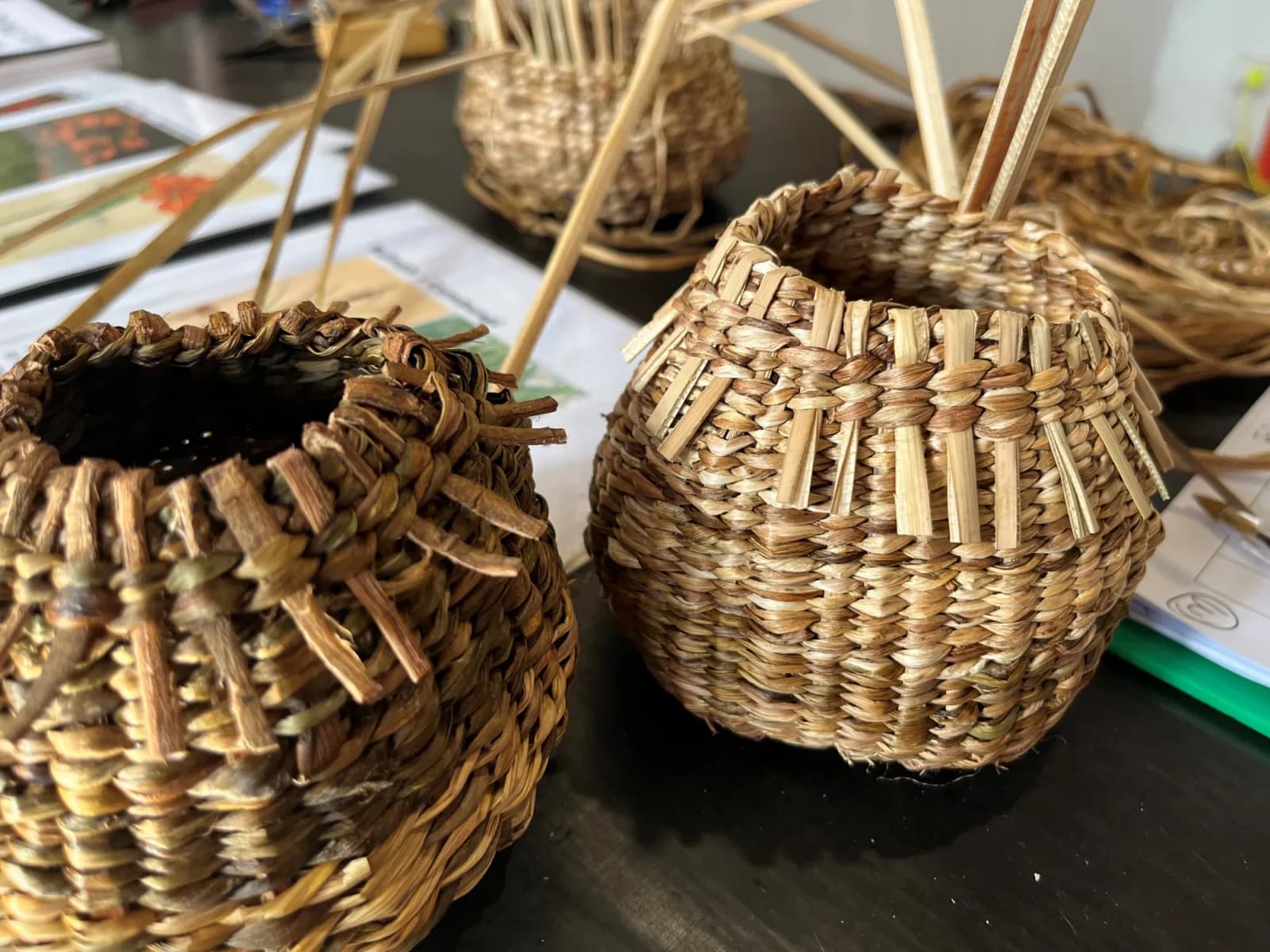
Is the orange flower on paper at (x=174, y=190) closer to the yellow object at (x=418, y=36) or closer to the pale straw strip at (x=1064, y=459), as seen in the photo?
the yellow object at (x=418, y=36)

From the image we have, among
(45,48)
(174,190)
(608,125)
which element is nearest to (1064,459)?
(608,125)

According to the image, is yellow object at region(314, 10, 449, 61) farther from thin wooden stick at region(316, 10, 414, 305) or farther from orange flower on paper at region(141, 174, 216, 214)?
thin wooden stick at region(316, 10, 414, 305)

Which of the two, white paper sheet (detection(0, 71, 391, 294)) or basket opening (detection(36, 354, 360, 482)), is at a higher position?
basket opening (detection(36, 354, 360, 482))

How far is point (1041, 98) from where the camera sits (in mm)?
298

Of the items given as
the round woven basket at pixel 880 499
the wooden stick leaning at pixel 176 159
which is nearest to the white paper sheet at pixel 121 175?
the wooden stick leaning at pixel 176 159

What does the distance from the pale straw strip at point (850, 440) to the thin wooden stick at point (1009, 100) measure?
10 cm

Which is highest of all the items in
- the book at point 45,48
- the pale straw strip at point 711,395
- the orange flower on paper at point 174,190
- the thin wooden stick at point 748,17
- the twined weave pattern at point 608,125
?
the thin wooden stick at point 748,17

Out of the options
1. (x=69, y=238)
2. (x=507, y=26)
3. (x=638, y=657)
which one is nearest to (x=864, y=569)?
(x=638, y=657)

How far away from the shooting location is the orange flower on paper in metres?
0.66

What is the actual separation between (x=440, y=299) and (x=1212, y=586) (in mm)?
426

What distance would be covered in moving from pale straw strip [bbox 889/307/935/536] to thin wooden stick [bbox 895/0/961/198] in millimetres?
124

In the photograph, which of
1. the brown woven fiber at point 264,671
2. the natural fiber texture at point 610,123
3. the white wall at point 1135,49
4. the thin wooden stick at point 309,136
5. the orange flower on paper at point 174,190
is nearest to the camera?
the brown woven fiber at point 264,671

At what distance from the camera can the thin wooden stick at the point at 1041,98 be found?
0.94ft

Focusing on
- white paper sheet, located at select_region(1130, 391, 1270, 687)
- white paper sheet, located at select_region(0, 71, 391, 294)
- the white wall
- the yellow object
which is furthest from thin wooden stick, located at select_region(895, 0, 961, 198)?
the white wall
